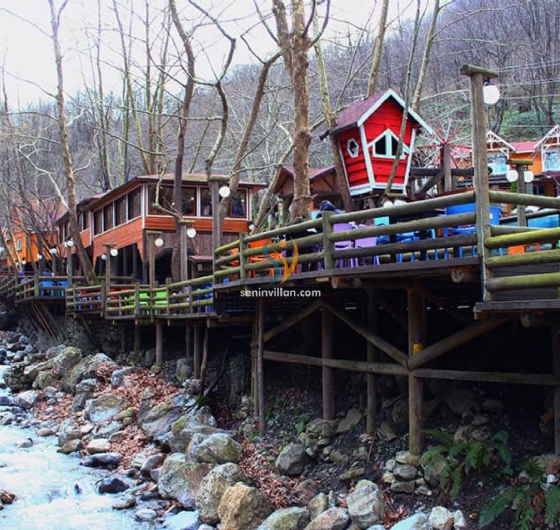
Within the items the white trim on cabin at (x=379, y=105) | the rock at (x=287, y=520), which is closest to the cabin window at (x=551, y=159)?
the white trim on cabin at (x=379, y=105)

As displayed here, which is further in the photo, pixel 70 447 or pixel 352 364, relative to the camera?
pixel 70 447

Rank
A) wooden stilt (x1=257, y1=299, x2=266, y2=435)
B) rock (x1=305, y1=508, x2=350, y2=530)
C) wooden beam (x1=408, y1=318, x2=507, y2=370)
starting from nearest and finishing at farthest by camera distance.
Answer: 1. wooden beam (x1=408, y1=318, x2=507, y2=370)
2. rock (x1=305, y1=508, x2=350, y2=530)
3. wooden stilt (x1=257, y1=299, x2=266, y2=435)

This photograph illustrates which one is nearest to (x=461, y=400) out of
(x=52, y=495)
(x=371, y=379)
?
(x=371, y=379)

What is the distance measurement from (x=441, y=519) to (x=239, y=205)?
21688 mm

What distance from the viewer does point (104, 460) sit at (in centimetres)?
1432

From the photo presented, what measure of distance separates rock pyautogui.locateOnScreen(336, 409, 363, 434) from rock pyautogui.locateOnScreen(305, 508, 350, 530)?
228 centimetres

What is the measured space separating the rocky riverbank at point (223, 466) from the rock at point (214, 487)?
0.02 metres

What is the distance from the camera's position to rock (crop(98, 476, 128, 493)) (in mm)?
12680

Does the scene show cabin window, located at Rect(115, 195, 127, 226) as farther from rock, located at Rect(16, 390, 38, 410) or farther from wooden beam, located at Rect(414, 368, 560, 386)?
wooden beam, located at Rect(414, 368, 560, 386)

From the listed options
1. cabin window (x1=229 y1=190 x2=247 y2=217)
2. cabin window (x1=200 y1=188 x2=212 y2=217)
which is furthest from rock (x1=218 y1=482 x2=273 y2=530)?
cabin window (x1=229 y1=190 x2=247 y2=217)

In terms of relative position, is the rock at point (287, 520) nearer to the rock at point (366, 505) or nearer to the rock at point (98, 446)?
the rock at point (366, 505)

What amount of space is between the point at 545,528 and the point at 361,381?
5.16m

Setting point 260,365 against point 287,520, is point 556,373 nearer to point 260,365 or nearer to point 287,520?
point 287,520

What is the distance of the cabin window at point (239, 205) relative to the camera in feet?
93.4
